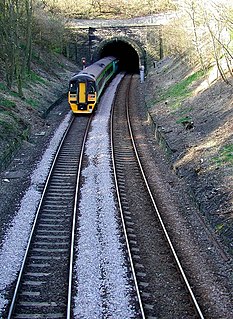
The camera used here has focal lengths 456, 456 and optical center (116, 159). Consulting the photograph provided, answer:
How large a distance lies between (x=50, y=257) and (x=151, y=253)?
261 centimetres

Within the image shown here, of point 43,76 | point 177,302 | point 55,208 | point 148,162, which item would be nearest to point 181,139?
point 148,162

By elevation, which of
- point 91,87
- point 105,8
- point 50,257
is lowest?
point 50,257

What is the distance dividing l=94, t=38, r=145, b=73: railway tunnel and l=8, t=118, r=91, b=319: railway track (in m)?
38.1

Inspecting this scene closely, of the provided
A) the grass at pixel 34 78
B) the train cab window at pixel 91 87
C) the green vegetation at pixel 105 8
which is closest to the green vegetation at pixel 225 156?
the train cab window at pixel 91 87

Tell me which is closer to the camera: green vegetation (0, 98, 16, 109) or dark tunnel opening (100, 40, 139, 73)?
green vegetation (0, 98, 16, 109)

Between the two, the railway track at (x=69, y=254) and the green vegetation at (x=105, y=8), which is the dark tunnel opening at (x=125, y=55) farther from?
the railway track at (x=69, y=254)

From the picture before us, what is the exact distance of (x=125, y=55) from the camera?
6731cm

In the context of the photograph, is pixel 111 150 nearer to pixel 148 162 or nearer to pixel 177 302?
pixel 148 162

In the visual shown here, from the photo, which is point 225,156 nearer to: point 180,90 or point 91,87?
point 91,87

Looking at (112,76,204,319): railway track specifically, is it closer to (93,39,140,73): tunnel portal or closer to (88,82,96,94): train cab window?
(88,82,96,94): train cab window

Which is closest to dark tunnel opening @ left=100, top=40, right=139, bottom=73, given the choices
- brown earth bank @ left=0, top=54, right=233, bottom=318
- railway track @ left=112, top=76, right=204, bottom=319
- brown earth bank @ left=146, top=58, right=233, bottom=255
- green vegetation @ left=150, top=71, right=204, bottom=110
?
green vegetation @ left=150, top=71, right=204, bottom=110

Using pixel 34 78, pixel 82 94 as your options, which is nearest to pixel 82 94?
pixel 82 94

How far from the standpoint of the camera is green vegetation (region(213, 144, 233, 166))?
1667 centimetres

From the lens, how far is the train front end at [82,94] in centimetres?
2970
